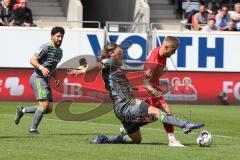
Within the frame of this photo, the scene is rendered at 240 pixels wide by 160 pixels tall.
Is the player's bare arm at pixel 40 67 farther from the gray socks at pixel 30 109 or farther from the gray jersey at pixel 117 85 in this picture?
the gray jersey at pixel 117 85

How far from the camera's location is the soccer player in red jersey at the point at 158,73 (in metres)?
13.6

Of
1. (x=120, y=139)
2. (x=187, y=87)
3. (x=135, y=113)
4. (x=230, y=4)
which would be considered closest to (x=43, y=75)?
(x=120, y=139)

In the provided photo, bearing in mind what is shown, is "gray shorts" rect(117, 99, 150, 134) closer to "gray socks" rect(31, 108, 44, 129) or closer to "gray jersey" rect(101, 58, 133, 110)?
"gray jersey" rect(101, 58, 133, 110)

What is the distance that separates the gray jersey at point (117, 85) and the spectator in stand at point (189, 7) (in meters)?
18.3

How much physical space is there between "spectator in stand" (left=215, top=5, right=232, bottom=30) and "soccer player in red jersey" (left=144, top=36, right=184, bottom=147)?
16793 millimetres

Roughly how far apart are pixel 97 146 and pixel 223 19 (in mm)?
18199

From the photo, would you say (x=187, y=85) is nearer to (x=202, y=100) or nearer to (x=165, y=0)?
(x=202, y=100)

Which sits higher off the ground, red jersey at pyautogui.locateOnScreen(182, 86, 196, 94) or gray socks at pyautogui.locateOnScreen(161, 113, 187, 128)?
gray socks at pyautogui.locateOnScreen(161, 113, 187, 128)

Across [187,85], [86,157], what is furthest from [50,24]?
[86,157]

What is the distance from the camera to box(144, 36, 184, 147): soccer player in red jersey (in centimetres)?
1362

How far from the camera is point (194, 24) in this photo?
30594 mm

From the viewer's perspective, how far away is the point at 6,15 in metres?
29.0

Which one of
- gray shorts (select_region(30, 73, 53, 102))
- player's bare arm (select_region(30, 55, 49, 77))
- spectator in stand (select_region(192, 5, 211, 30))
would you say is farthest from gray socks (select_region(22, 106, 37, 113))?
spectator in stand (select_region(192, 5, 211, 30))

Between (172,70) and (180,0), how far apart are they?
20.2 feet
